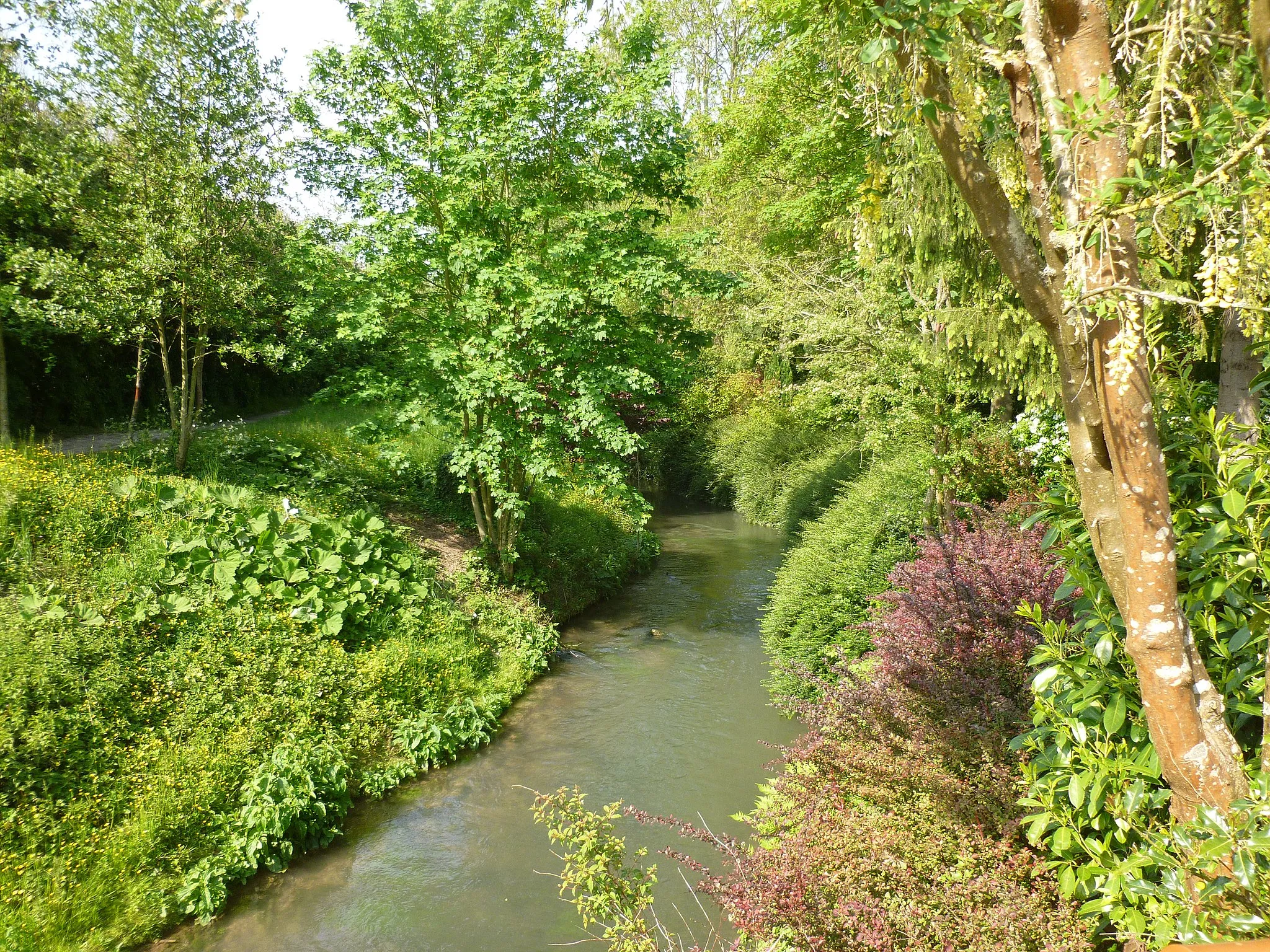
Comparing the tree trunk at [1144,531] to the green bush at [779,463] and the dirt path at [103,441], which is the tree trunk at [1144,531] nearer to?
the dirt path at [103,441]

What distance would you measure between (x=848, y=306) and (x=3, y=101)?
1161cm

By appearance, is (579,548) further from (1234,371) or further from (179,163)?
(1234,371)

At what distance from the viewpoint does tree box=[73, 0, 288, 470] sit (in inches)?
354

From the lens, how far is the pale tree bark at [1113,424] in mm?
2514

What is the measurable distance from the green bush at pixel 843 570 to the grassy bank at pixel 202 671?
3549 mm

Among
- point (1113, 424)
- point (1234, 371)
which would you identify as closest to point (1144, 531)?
point (1113, 424)

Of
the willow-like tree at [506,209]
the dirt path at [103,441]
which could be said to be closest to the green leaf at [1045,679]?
the willow-like tree at [506,209]

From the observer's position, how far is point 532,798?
7.42 metres

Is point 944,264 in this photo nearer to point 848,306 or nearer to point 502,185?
point 848,306

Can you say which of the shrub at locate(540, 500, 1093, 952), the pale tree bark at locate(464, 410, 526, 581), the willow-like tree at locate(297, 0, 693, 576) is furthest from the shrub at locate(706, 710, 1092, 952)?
the pale tree bark at locate(464, 410, 526, 581)

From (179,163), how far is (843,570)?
985 centimetres

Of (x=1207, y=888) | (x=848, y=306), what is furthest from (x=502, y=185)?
(x=1207, y=888)

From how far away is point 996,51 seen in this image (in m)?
2.84

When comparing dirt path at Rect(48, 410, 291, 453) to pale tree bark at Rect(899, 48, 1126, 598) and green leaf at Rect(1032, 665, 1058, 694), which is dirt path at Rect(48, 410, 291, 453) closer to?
pale tree bark at Rect(899, 48, 1126, 598)
